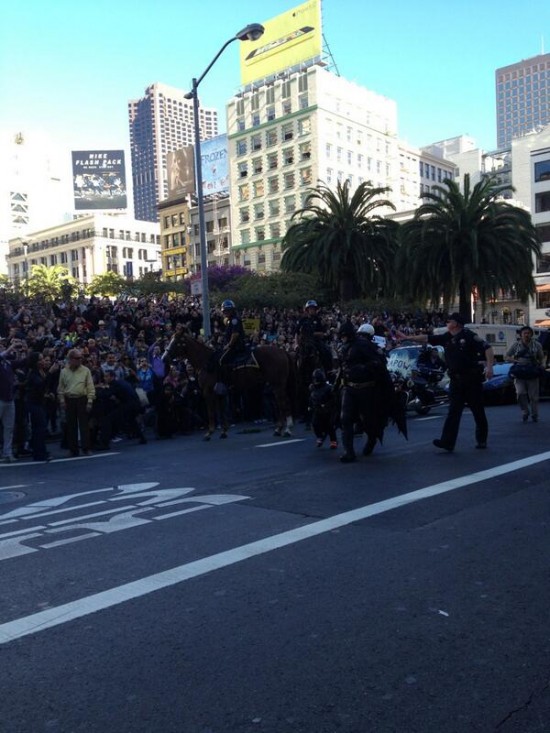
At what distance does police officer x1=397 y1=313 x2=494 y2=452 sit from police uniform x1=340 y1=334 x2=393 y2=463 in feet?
2.88

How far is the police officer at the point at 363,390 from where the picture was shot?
977 centimetres

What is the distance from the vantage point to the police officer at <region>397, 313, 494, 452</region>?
996cm

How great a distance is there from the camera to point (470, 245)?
117ft

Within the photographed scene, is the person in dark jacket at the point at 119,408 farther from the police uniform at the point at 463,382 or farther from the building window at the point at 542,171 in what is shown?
the building window at the point at 542,171

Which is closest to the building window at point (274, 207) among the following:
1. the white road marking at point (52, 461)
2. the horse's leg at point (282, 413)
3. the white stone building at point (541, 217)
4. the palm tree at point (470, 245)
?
the white stone building at point (541, 217)

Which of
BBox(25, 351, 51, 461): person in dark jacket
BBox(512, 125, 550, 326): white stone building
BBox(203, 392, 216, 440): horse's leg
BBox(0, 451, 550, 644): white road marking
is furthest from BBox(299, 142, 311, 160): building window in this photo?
BBox(0, 451, 550, 644): white road marking

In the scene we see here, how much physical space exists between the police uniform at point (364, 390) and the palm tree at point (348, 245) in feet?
109

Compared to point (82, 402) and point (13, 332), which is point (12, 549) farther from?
point (13, 332)

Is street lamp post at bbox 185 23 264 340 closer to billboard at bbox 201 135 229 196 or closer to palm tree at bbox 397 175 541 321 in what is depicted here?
palm tree at bbox 397 175 541 321

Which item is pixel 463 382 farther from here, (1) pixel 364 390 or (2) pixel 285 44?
(2) pixel 285 44

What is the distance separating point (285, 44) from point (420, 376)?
90393 mm

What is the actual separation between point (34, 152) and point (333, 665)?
148 metres

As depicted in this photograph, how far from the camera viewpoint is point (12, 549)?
5.91m

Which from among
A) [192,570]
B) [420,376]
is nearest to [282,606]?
[192,570]
